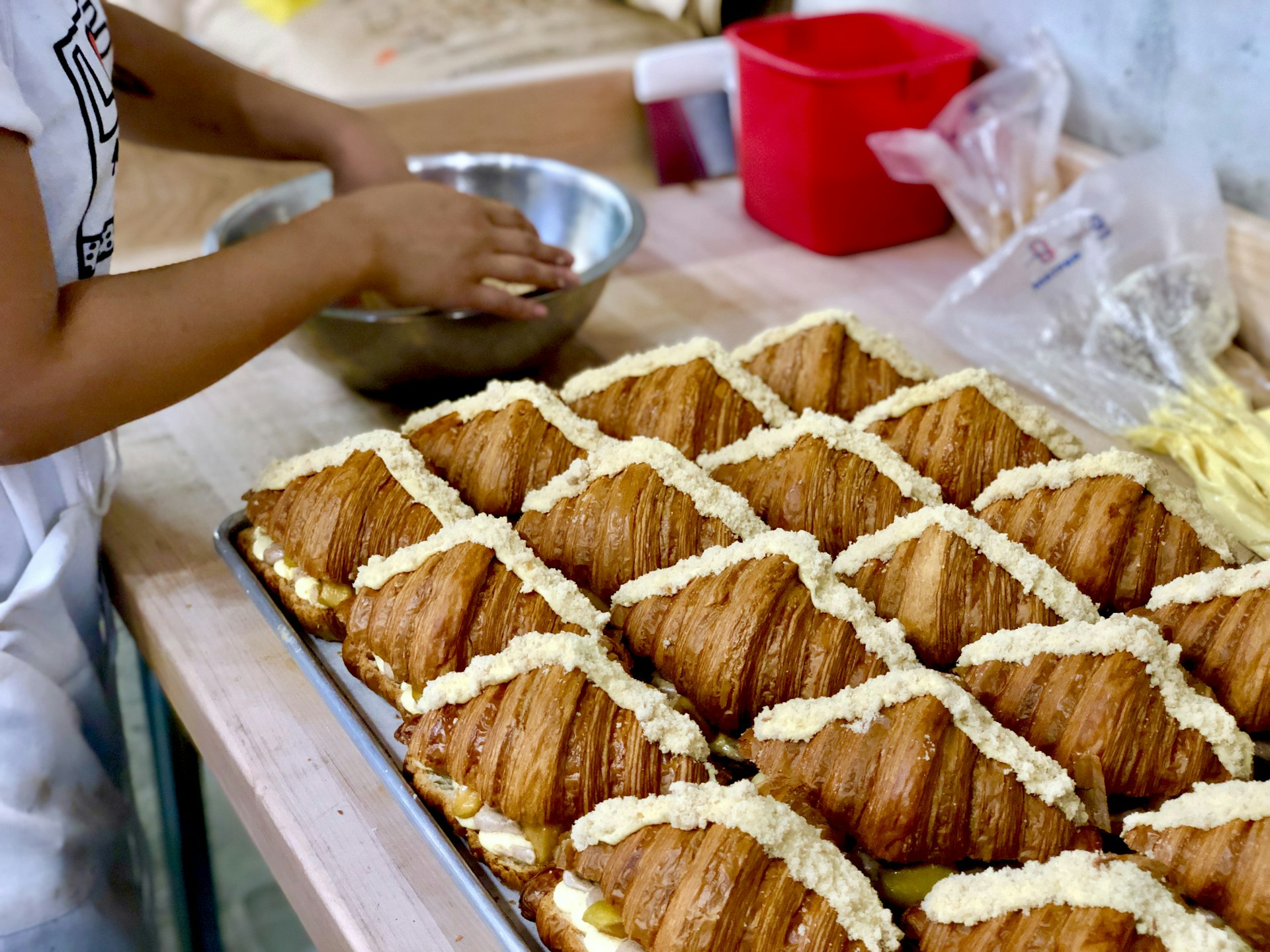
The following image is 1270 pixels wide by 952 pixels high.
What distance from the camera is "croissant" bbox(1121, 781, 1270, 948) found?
0.66m

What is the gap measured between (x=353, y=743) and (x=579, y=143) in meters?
1.43

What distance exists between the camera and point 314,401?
1.44 metres

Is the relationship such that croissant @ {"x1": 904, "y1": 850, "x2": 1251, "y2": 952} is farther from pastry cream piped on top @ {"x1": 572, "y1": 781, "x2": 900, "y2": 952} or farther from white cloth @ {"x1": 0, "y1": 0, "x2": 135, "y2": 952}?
white cloth @ {"x1": 0, "y1": 0, "x2": 135, "y2": 952}

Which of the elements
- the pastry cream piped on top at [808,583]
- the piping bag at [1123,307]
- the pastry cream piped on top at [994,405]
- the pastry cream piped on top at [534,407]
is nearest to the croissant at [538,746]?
the pastry cream piped on top at [808,583]

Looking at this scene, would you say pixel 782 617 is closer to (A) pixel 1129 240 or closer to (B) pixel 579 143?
(A) pixel 1129 240

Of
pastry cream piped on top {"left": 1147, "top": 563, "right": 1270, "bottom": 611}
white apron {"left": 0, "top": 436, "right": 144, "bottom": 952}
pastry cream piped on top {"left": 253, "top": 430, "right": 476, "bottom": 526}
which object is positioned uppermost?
pastry cream piped on top {"left": 1147, "top": 563, "right": 1270, "bottom": 611}

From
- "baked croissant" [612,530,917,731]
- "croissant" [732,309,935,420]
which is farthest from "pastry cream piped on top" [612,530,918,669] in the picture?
"croissant" [732,309,935,420]

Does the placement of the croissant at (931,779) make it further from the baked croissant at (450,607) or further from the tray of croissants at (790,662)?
the baked croissant at (450,607)

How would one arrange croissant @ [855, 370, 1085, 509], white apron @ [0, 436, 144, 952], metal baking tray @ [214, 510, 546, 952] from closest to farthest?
1. metal baking tray @ [214, 510, 546, 952]
2. white apron @ [0, 436, 144, 952]
3. croissant @ [855, 370, 1085, 509]

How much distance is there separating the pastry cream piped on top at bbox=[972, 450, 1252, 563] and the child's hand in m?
0.57

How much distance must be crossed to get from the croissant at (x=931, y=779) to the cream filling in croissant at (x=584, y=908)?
154 millimetres

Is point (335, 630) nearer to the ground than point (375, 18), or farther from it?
nearer to the ground

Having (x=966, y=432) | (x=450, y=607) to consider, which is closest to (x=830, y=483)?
(x=966, y=432)

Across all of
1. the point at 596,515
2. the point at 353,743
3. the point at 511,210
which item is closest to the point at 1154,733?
the point at 596,515
